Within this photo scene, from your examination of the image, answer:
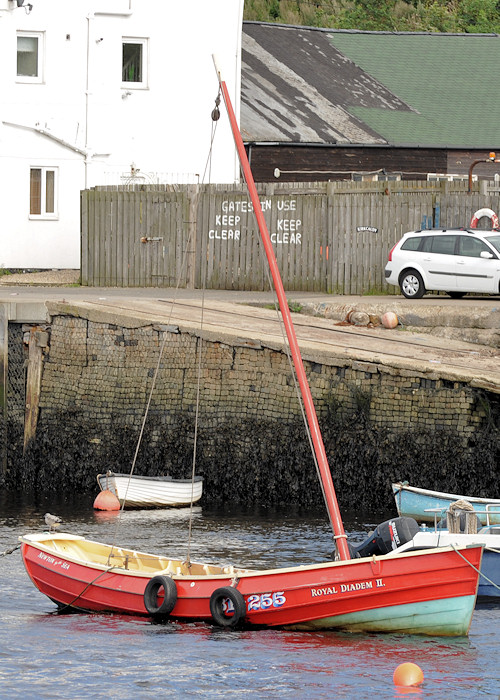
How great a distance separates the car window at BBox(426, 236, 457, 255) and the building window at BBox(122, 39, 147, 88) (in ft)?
38.9

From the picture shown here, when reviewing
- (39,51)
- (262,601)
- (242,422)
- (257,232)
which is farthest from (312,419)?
(39,51)

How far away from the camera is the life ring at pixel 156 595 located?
48.5ft

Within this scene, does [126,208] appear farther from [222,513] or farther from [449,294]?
[222,513]

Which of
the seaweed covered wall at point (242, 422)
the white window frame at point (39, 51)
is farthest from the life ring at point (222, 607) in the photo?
the white window frame at point (39, 51)

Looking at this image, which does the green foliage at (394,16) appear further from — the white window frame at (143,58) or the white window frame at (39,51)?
the white window frame at (39,51)

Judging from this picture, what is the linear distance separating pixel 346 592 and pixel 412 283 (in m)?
13.0

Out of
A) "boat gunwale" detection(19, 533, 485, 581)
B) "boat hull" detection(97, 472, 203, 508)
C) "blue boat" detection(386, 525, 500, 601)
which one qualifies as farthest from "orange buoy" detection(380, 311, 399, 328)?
"boat gunwale" detection(19, 533, 485, 581)

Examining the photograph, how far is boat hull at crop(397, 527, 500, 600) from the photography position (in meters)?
15.7

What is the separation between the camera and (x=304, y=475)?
71.5ft

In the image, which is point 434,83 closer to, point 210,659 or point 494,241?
point 494,241

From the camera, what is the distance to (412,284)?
86.4 feet

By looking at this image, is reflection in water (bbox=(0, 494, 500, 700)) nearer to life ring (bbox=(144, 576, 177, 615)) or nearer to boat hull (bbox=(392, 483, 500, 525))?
life ring (bbox=(144, 576, 177, 615))

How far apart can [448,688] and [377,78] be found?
107 feet

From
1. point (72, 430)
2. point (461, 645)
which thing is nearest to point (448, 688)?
point (461, 645)
